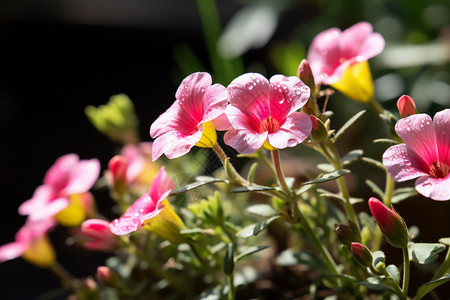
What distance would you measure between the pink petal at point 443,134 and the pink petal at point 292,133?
0.10 m

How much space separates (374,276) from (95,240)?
320mm

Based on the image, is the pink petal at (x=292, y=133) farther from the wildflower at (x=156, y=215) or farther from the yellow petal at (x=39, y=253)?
the yellow petal at (x=39, y=253)

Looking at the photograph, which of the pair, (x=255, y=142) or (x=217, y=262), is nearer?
(x=255, y=142)

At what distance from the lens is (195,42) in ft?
7.79

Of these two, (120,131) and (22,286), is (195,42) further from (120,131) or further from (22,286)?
(120,131)

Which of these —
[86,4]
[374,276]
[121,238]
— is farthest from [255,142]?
[86,4]

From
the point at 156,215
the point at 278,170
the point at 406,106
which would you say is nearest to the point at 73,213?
the point at 156,215

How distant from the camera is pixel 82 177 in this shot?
0.69 m

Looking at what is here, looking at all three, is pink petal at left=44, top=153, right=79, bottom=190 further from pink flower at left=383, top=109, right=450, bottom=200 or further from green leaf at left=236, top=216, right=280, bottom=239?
pink flower at left=383, top=109, right=450, bottom=200

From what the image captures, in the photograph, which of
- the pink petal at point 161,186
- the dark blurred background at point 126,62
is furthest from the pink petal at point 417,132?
the dark blurred background at point 126,62

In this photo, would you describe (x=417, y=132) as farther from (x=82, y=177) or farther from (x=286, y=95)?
(x=82, y=177)

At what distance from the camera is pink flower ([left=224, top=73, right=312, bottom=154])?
433mm

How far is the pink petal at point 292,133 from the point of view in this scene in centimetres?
42

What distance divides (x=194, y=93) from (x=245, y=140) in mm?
81
